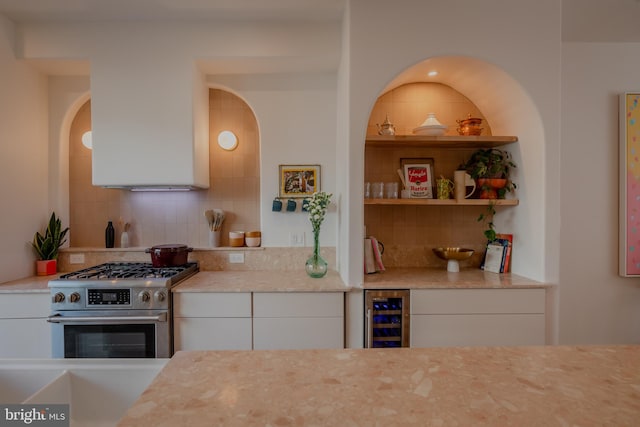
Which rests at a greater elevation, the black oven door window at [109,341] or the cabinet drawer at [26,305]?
the cabinet drawer at [26,305]

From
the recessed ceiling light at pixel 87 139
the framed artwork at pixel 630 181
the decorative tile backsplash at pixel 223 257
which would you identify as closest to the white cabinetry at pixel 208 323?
the decorative tile backsplash at pixel 223 257

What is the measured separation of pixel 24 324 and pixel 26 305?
13cm

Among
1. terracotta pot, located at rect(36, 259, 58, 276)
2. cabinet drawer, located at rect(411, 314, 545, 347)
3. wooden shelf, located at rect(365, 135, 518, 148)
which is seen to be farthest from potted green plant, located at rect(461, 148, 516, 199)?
terracotta pot, located at rect(36, 259, 58, 276)

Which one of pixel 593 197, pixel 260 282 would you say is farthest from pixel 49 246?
pixel 593 197

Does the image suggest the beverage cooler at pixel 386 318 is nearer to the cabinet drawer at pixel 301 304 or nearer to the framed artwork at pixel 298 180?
the cabinet drawer at pixel 301 304

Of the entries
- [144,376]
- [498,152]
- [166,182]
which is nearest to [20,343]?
[166,182]

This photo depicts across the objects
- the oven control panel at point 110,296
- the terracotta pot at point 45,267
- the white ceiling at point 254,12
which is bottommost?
the oven control panel at point 110,296

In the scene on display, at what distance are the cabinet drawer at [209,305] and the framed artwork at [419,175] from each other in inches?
59.4

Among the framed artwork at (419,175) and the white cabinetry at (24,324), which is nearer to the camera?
the white cabinetry at (24,324)

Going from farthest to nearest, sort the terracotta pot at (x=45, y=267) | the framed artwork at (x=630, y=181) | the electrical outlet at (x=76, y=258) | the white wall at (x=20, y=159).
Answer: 1. the electrical outlet at (x=76, y=258)
2. the terracotta pot at (x=45, y=267)
3. the framed artwork at (x=630, y=181)
4. the white wall at (x=20, y=159)

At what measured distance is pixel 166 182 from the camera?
8.01 ft

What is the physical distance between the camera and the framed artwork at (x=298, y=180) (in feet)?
9.14

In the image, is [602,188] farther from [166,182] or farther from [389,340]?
[166,182]

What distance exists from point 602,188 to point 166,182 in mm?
3320
